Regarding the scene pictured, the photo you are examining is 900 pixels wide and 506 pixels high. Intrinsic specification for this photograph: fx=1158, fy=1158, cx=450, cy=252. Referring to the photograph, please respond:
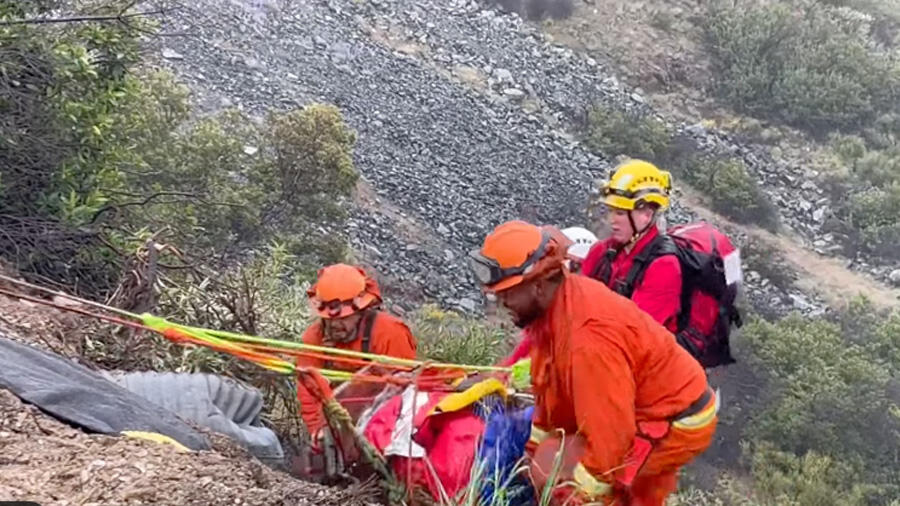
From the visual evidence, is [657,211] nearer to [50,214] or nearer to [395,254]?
[50,214]

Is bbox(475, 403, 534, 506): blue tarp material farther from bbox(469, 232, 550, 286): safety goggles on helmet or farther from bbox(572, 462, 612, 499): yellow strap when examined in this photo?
bbox(469, 232, 550, 286): safety goggles on helmet

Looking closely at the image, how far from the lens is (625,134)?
1998 cm

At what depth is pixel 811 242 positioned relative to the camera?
18.6 m

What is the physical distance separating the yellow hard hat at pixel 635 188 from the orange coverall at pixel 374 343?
0.90 metres

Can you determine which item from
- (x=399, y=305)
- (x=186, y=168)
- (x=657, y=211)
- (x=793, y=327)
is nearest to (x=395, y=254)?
(x=399, y=305)

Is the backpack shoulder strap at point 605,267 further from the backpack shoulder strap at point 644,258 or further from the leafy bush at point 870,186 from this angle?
the leafy bush at point 870,186

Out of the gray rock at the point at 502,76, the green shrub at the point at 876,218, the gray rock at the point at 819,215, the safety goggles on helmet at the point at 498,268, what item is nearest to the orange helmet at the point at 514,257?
the safety goggles on helmet at the point at 498,268

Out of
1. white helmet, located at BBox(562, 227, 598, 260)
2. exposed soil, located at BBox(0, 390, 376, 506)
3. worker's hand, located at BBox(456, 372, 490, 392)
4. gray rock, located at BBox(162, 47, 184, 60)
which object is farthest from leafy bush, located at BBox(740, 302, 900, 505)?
A: gray rock, located at BBox(162, 47, 184, 60)

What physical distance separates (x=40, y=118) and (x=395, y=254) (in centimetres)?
955

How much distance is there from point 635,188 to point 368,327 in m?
1.09

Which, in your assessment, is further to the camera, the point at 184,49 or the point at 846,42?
the point at 846,42

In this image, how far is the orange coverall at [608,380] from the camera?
8.75ft

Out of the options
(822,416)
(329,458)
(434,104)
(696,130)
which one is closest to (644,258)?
(329,458)

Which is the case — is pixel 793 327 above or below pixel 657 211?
below
